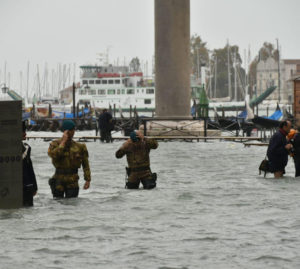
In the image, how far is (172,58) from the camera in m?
39.8

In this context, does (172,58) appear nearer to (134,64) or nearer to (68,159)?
(68,159)

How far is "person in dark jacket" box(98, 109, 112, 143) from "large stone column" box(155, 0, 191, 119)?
2.21 m

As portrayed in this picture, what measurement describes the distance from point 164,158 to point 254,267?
65.3 feet

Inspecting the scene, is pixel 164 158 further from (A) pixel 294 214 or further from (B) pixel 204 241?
(B) pixel 204 241

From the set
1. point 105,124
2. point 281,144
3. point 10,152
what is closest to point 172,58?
point 105,124

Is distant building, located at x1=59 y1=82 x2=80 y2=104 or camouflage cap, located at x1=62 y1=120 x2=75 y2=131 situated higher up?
distant building, located at x1=59 y1=82 x2=80 y2=104

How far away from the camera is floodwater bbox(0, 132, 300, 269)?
9.45m

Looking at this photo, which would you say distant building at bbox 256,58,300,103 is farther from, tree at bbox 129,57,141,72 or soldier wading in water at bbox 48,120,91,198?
soldier wading in water at bbox 48,120,91,198

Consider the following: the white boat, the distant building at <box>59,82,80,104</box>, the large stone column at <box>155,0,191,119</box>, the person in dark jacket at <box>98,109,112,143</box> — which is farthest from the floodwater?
the distant building at <box>59,82,80,104</box>

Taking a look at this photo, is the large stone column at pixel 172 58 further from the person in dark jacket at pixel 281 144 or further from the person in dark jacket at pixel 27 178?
the person in dark jacket at pixel 27 178

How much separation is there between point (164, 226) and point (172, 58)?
1109 inches

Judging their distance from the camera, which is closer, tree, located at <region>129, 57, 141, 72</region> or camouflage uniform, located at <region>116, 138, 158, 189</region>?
camouflage uniform, located at <region>116, 138, 158, 189</region>

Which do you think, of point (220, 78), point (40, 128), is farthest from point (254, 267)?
point (220, 78)

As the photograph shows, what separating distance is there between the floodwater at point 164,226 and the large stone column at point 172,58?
768 inches
